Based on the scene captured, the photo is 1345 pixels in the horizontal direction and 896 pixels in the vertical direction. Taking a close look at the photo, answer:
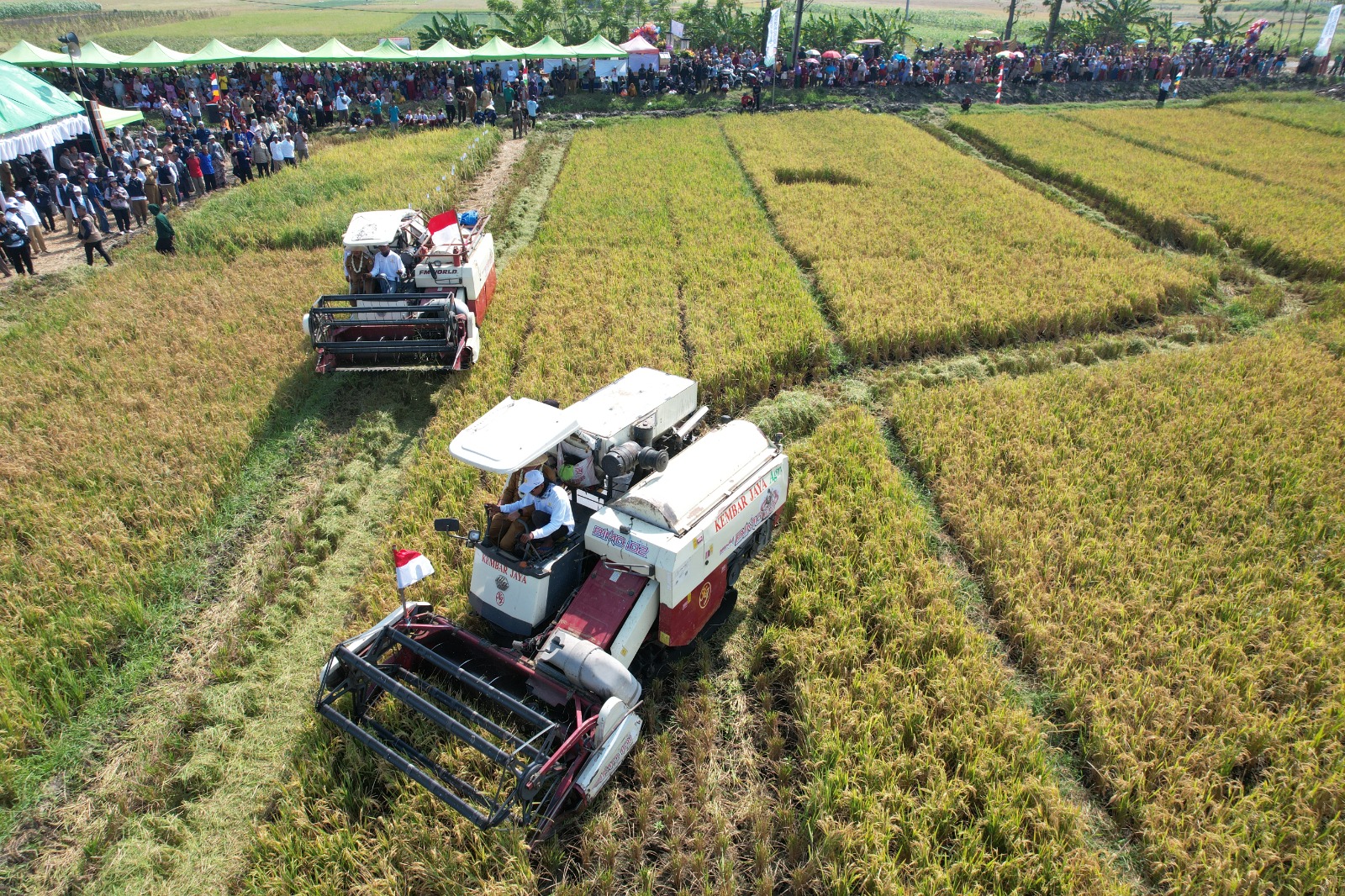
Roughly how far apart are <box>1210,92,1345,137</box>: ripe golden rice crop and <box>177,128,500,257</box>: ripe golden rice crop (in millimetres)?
29016

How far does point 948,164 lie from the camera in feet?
70.3

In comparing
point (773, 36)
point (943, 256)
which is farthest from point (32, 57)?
point (943, 256)

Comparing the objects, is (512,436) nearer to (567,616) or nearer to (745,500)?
(567,616)

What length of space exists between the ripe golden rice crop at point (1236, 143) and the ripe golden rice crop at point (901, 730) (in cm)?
1934

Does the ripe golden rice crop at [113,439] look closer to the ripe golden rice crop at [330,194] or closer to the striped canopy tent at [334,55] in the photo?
the ripe golden rice crop at [330,194]

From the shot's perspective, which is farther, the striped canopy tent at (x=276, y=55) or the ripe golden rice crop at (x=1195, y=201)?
the striped canopy tent at (x=276, y=55)

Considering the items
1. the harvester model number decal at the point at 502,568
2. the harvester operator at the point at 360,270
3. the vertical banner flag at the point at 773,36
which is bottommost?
the harvester model number decal at the point at 502,568

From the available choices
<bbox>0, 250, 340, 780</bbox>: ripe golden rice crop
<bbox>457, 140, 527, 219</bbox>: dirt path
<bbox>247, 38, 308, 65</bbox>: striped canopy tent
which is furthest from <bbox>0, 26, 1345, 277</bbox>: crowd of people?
<bbox>0, 250, 340, 780</bbox>: ripe golden rice crop

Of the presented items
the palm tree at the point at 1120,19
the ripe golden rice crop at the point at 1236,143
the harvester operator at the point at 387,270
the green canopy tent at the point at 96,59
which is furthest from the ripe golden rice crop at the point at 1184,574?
the palm tree at the point at 1120,19

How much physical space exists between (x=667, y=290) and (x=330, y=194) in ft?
32.8

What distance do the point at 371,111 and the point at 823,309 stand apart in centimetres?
2179

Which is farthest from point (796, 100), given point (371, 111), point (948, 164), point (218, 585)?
point (218, 585)

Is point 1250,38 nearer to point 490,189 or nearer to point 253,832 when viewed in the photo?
point 490,189

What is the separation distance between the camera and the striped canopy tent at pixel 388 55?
28.4 m
